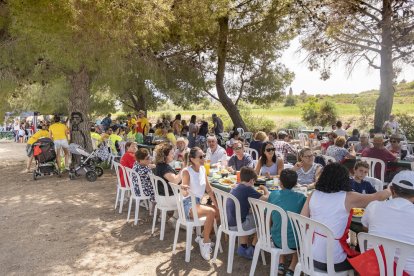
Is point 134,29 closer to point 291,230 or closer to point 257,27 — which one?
point 291,230

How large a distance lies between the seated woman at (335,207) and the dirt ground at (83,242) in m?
1.10

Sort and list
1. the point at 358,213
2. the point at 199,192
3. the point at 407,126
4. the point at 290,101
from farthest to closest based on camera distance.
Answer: the point at 290,101, the point at 407,126, the point at 199,192, the point at 358,213

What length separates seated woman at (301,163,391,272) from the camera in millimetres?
3037

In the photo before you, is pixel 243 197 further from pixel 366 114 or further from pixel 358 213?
pixel 366 114

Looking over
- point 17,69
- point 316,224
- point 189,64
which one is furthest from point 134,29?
point 316,224

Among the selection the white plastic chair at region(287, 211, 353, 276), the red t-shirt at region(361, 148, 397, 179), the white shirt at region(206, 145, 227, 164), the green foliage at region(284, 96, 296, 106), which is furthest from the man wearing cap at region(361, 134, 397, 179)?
the green foliage at region(284, 96, 296, 106)

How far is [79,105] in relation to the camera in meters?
10.5

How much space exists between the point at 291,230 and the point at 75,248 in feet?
9.38

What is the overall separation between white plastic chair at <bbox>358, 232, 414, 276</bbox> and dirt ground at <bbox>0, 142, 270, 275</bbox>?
1.66m

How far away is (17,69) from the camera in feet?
32.9

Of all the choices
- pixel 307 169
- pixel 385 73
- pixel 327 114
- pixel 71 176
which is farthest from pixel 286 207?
pixel 327 114

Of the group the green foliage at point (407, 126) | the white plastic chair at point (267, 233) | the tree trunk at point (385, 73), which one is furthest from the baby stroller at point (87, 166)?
the green foliage at point (407, 126)

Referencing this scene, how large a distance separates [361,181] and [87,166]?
6.88m

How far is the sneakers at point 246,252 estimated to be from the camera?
4223mm
